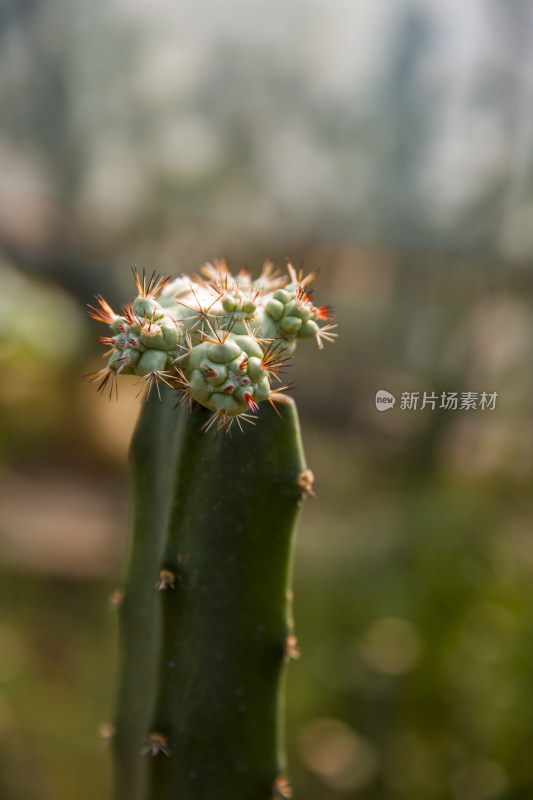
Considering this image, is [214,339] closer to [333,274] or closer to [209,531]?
[209,531]

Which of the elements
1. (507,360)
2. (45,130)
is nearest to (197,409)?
(507,360)

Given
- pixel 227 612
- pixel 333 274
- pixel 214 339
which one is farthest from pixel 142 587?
pixel 333 274

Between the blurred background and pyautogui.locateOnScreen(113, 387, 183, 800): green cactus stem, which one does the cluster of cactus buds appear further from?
the blurred background

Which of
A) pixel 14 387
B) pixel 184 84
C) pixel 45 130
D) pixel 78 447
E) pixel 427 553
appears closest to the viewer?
pixel 427 553

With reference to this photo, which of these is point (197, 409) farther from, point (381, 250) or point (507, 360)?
point (381, 250)

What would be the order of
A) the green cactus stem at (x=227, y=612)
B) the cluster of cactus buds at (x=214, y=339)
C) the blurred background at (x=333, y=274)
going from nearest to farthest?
the cluster of cactus buds at (x=214, y=339) < the green cactus stem at (x=227, y=612) < the blurred background at (x=333, y=274)

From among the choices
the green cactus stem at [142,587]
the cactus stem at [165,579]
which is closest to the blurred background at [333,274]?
the green cactus stem at [142,587]

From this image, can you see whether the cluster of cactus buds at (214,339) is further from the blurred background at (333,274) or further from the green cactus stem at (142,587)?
the blurred background at (333,274)

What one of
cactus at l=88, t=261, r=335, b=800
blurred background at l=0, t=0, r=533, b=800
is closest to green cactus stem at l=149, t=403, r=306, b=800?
cactus at l=88, t=261, r=335, b=800
